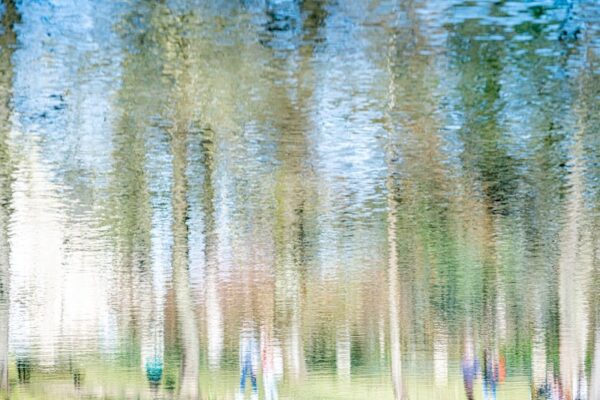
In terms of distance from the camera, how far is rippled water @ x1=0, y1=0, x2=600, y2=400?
3.24m

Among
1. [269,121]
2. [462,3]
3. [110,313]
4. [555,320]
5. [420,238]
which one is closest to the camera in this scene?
[462,3]

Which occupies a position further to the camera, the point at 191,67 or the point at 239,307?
the point at 239,307

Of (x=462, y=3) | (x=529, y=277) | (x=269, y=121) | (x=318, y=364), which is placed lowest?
(x=318, y=364)

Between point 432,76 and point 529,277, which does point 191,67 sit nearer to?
point 432,76

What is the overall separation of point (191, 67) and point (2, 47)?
59 centimetres

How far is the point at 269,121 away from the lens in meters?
3.59

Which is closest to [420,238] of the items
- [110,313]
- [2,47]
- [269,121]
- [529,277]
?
[529,277]

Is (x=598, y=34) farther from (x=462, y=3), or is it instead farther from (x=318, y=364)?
(x=318, y=364)

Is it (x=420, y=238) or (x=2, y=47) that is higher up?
(x=2, y=47)

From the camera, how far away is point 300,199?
4.17m

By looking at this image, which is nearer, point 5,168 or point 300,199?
point 5,168

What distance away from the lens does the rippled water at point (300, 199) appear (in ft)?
10.6

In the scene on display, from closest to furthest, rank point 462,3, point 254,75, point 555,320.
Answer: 1. point 462,3
2. point 254,75
3. point 555,320

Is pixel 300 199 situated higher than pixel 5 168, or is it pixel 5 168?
pixel 5 168
